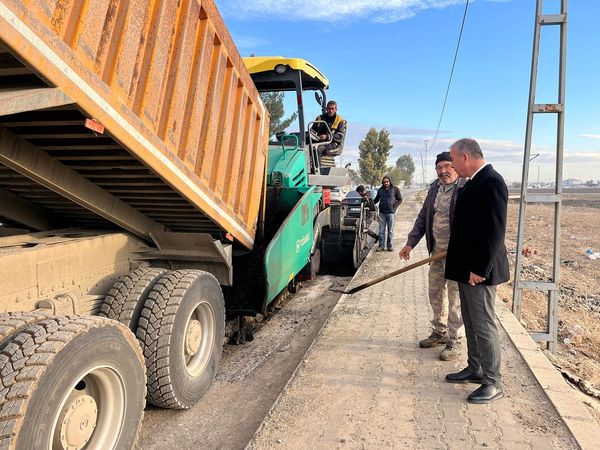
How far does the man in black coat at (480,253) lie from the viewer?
10.2 feet

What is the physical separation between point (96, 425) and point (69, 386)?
17.7 inches

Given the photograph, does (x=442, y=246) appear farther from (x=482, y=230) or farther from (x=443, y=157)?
(x=482, y=230)

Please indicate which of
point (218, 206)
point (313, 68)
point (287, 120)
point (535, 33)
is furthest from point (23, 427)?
point (287, 120)

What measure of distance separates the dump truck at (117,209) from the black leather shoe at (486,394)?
2.07 m

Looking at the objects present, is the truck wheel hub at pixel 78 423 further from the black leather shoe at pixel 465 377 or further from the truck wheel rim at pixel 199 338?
the black leather shoe at pixel 465 377

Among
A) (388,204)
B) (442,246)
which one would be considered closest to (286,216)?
(442,246)

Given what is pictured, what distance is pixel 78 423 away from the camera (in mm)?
2199

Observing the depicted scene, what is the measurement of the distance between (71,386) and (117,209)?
1.64 metres

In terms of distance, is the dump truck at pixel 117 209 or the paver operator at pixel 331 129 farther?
the paver operator at pixel 331 129

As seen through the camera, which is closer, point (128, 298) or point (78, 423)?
point (78, 423)

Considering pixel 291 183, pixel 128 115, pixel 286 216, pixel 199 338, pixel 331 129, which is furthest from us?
pixel 331 129

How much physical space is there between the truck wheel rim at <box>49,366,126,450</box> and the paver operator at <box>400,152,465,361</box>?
108 inches

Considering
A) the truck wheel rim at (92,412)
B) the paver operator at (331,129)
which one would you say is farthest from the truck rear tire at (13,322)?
the paver operator at (331,129)

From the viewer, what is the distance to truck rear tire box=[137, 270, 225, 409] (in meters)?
3.04
